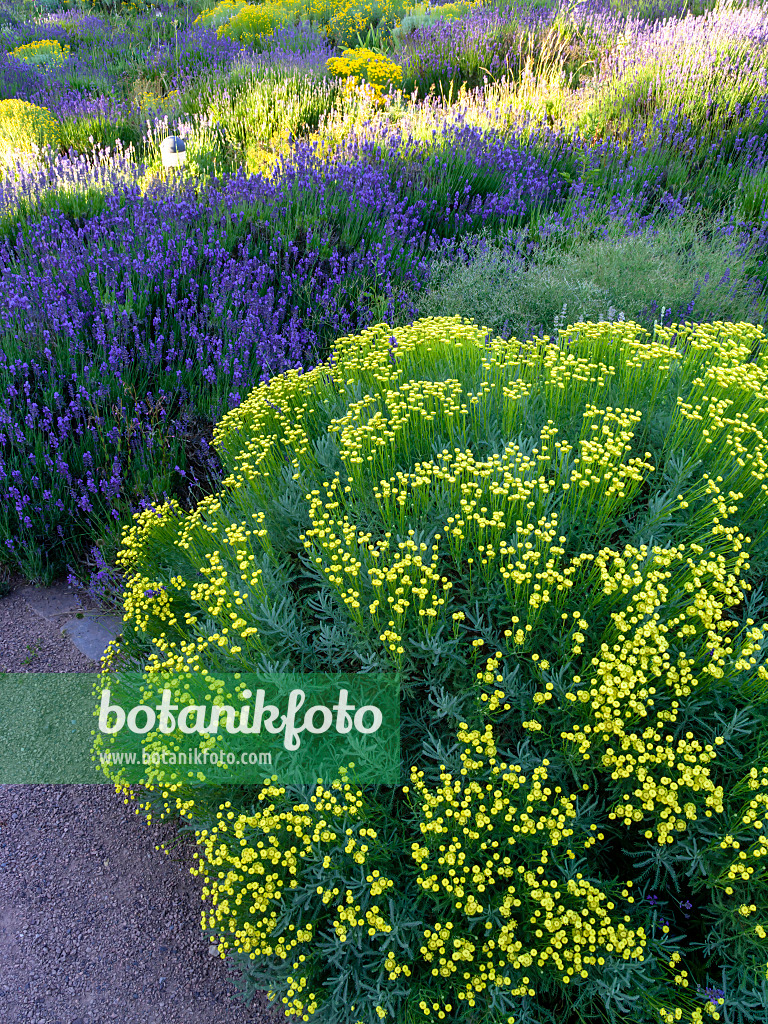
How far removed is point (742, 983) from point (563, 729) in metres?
0.75

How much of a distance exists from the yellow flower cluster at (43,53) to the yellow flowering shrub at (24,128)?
3.82 meters

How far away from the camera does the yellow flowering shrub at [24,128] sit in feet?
25.6

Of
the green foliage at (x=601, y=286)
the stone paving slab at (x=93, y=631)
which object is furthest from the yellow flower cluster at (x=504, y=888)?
the green foliage at (x=601, y=286)

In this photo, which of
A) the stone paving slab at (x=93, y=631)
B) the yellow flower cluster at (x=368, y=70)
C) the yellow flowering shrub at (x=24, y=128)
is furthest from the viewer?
the yellow flower cluster at (x=368, y=70)

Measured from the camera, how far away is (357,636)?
7.84ft

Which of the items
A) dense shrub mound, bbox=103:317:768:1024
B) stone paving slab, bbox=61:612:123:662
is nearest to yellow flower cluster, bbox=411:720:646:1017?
dense shrub mound, bbox=103:317:768:1024

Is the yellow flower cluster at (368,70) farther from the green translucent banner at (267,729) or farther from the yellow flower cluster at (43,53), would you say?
the green translucent banner at (267,729)

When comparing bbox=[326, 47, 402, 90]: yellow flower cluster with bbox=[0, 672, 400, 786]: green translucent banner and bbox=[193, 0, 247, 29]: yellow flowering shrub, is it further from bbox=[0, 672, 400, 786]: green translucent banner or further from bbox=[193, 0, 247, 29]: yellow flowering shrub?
bbox=[0, 672, 400, 786]: green translucent banner

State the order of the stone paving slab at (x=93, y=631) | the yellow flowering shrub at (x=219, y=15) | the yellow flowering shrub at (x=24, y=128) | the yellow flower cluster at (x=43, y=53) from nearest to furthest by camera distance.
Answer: the stone paving slab at (x=93, y=631)
the yellow flowering shrub at (x=24, y=128)
the yellow flower cluster at (x=43, y=53)
the yellow flowering shrub at (x=219, y=15)

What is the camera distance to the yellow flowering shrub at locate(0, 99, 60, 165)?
7815 millimetres

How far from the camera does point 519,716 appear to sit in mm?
2229

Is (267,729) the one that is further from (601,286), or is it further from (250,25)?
(250,25)

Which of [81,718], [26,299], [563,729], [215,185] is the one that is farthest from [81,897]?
[215,185]

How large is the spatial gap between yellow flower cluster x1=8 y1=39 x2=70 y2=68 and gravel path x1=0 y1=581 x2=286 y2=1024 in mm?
12612
